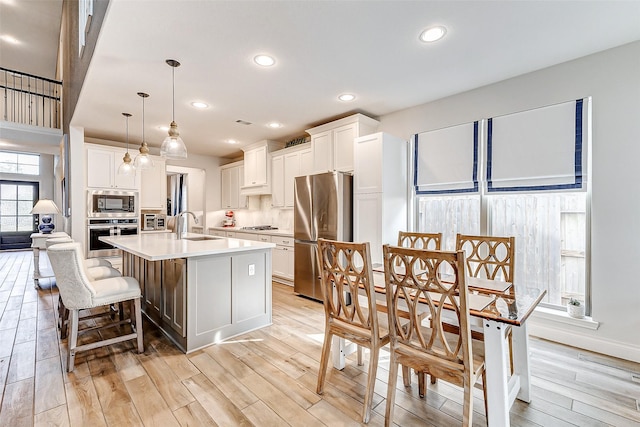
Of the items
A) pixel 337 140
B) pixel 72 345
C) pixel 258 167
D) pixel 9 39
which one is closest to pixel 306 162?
pixel 337 140

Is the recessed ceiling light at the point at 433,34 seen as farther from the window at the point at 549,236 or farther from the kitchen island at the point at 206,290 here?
the kitchen island at the point at 206,290

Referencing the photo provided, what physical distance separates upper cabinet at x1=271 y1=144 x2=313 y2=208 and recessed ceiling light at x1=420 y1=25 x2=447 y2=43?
8.49ft

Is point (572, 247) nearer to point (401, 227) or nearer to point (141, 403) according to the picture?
point (401, 227)

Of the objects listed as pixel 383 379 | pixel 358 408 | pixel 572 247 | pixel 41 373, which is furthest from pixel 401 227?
pixel 41 373

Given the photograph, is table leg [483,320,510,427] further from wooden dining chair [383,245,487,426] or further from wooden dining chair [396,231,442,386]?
wooden dining chair [396,231,442,386]

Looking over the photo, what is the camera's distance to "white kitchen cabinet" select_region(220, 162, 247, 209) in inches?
247

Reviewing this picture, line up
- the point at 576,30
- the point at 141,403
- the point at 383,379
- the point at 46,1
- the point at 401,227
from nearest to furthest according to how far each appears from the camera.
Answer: the point at 141,403 < the point at 383,379 < the point at 576,30 < the point at 401,227 < the point at 46,1

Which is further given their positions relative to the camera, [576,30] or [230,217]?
[230,217]

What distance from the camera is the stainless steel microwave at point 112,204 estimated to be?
184 inches

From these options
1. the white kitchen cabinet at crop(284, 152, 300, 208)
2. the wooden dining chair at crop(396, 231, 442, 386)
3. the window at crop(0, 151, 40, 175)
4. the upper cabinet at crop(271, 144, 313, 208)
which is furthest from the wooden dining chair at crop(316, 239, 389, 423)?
the window at crop(0, 151, 40, 175)

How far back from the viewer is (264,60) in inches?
103

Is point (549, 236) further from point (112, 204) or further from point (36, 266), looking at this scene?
point (36, 266)

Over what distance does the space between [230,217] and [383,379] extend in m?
5.54

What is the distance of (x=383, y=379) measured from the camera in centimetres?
→ 211
